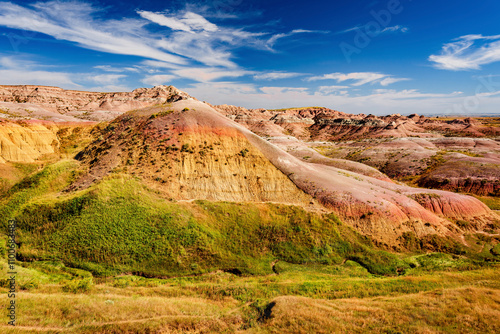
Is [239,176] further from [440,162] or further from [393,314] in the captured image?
[440,162]

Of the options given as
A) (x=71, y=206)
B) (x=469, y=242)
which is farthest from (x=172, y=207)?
(x=469, y=242)

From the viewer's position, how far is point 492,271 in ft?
73.0

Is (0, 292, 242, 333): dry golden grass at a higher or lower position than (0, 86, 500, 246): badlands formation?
lower

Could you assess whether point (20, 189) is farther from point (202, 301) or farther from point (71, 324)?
point (202, 301)

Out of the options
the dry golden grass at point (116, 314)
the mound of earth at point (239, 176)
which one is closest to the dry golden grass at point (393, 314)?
the dry golden grass at point (116, 314)

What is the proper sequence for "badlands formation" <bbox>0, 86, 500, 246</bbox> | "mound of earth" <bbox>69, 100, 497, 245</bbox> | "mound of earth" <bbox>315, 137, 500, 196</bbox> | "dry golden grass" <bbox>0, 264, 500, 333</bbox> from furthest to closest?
"mound of earth" <bbox>315, 137, 500, 196</bbox> < "badlands formation" <bbox>0, 86, 500, 246</bbox> < "mound of earth" <bbox>69, 100, 497, 245</bbox> < "dry golden grass" <bbox>0, 264, 500, 333</bbox>

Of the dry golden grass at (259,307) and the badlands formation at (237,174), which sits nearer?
the dry golden grass at (259,307)

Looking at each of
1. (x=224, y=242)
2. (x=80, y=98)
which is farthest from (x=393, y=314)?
(x=80, y=98)

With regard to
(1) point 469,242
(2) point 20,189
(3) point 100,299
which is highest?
(2) point 20,189

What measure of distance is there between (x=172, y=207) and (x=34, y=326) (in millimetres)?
14608

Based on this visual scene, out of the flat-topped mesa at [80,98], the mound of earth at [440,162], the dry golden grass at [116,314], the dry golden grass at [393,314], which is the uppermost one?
the flat-topped mesa at [80,98]

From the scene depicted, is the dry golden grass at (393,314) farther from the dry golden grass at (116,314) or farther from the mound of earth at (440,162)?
the mound of earth at (440,162)

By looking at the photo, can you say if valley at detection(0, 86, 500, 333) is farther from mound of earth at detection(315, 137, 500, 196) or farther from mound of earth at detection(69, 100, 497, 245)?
mound of earth at detection(315, 137, 500, 196)

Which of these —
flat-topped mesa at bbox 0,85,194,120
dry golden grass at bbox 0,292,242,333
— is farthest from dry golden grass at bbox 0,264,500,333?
flat-topped mesa at bbox 0,85,194,120
